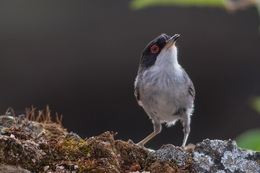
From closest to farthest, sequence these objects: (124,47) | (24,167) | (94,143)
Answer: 1. (24,167)
2. (94,143)
3. (124,47)

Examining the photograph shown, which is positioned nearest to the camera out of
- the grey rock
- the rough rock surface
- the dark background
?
the rough rock surface

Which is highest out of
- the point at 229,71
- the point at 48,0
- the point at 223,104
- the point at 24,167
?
the point at 48,0

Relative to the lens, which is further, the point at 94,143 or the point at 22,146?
the point at 94,143

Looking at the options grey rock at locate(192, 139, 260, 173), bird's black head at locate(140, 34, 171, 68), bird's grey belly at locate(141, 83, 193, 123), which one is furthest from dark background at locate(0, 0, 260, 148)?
grey rock at locate(192, 139, 260, 173)

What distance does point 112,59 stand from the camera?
9.31m

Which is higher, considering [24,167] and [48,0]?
[48,0]

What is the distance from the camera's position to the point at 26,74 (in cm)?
933

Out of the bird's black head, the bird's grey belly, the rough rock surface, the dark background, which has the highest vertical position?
the dark background

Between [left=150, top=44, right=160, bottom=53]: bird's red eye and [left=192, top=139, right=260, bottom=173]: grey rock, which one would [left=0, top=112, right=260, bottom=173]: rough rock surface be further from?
[left=150, top=44, right=160, bottom=53]: bird's red eye

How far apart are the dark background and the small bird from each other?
362 centimetres

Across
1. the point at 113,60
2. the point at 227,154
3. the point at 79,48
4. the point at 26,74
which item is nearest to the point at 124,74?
the point at 113,60

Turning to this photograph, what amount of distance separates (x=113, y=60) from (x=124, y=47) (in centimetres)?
33

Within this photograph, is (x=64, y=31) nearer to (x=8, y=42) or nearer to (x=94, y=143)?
(x=8, y=42)

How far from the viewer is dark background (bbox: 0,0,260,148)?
30.0ft
